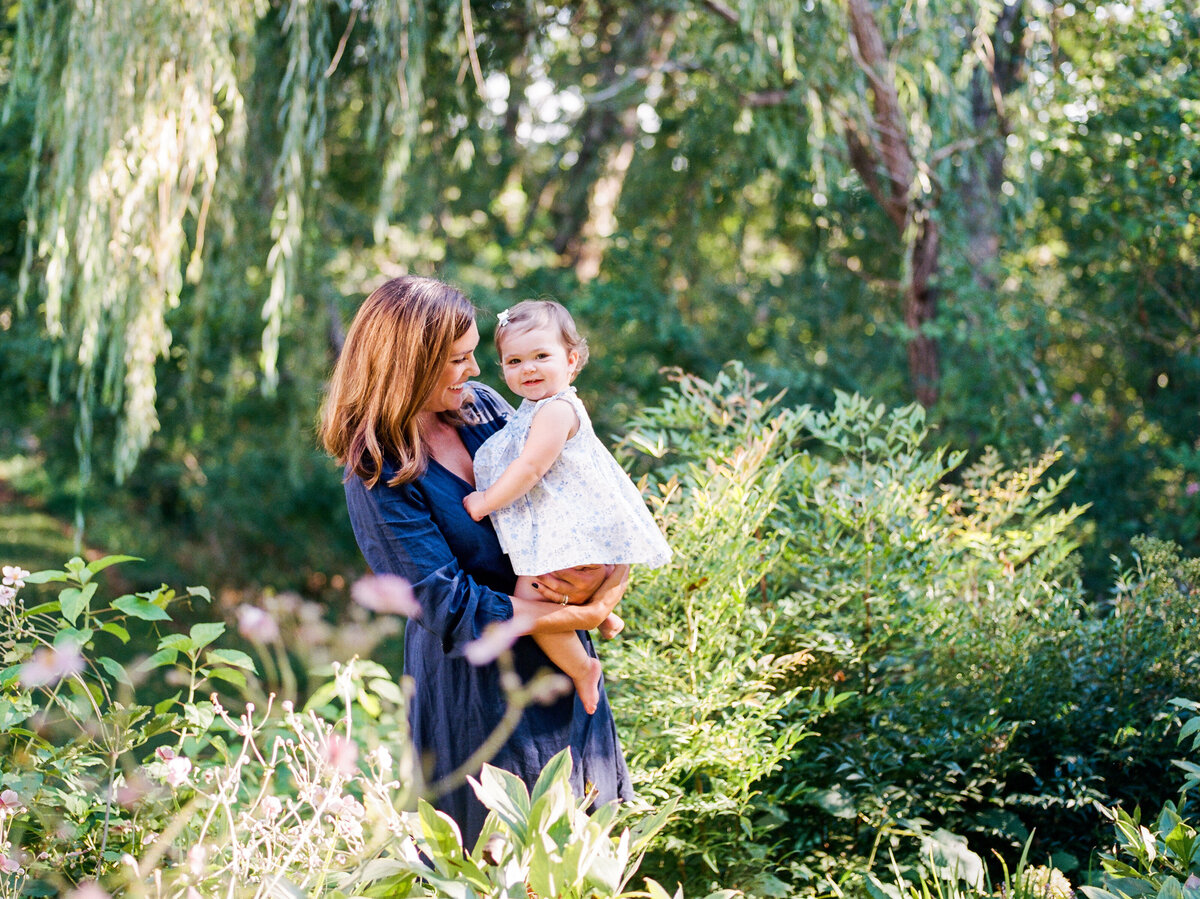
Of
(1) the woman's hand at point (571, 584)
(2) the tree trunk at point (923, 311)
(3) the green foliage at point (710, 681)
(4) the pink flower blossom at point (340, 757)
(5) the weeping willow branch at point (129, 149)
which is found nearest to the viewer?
(4) the pink flower blossom at point (340, 757)

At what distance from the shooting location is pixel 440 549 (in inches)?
65.2

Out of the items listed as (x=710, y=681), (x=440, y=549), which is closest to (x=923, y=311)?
(x=710, y=681)

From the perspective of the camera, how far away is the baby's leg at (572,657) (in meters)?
1.70

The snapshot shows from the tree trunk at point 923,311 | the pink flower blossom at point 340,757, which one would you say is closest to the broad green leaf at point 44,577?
the pink flower blossom at point 340,757

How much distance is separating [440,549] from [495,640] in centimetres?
19

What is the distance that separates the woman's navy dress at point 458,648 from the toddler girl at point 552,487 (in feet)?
0.16

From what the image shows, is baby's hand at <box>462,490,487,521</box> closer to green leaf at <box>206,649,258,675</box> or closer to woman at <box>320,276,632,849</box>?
woman at <box>320,276,632,849</box>

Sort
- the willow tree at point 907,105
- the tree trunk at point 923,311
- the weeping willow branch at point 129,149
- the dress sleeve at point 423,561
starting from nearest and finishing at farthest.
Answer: the dress sleeve at point 423,561, the weeping willow branch at point 129,149, the willow tree at point 907,105, the tree trunk at point 923,311

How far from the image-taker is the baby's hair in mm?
1846

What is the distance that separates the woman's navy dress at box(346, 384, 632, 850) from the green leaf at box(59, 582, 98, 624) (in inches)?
21.4

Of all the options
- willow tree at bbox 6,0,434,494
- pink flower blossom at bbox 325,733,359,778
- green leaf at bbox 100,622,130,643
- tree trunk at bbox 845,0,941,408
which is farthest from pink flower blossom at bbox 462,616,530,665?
tree trunk at bbox 845,0,941,408

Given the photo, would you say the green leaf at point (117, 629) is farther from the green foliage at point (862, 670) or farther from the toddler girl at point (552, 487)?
the green foliage at point (862, 670)

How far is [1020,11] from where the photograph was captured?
16.9 feet

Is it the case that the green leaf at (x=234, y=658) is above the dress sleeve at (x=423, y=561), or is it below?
below
